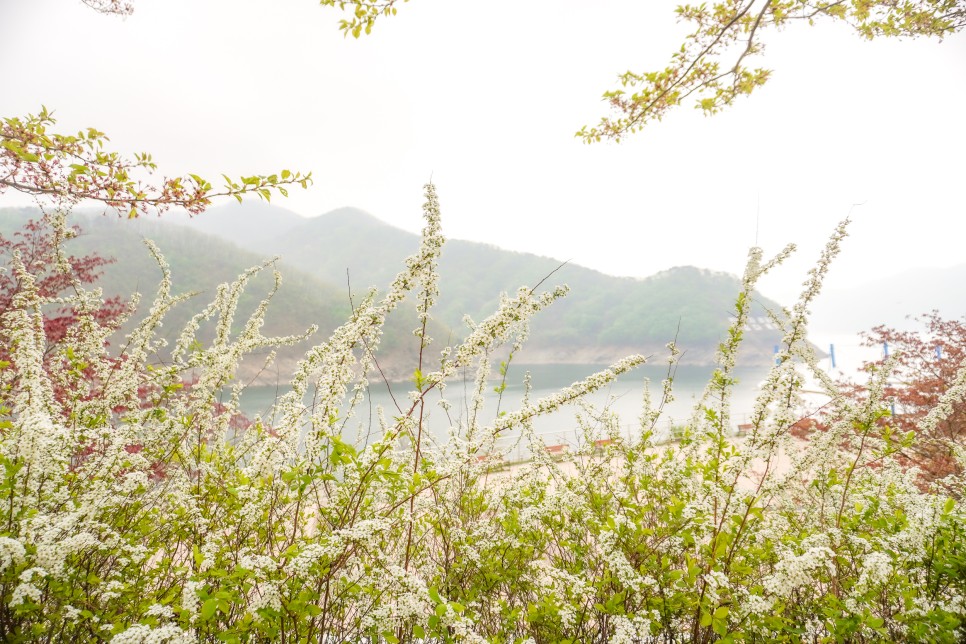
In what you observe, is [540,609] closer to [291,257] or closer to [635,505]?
[635,505]

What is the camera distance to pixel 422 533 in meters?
3.59

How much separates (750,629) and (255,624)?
276 cm

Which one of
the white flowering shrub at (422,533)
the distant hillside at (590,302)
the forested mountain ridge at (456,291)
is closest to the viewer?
the white flowering shrub at (422,533)

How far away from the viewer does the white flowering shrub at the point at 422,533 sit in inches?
80.3

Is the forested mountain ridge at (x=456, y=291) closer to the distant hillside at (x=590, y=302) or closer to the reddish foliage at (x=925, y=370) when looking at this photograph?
the distant hillside at (x=590, y=302)

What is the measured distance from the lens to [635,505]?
3.00 metres

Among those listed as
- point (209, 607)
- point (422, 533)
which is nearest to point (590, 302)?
point (422, 533)

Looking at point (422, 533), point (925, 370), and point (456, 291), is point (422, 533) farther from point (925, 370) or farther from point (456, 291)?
point (456, 291)

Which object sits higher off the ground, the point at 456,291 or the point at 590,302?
the point at 456,291

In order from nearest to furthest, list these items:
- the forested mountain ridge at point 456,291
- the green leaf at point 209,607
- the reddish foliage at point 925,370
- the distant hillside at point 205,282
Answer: the green leaf at point 209,607
the reddish foliage at point 925,370
the distant hillside at point 205,282
the forested mountain ridge at point 456,291

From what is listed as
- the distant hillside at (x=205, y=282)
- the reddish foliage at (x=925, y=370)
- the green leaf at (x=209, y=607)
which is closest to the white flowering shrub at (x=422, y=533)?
the green leaf at (x=209, y=607)

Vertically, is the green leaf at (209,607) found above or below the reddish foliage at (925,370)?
below

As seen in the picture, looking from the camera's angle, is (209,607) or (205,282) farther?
(205,282)

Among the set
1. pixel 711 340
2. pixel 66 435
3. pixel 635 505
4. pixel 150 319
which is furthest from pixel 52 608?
pixel 711 340
